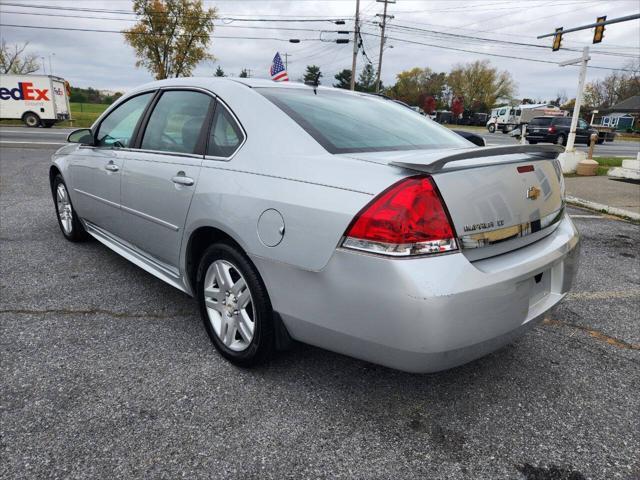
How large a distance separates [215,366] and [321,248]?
3.57 ft

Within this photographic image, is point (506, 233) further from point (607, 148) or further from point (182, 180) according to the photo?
point (607, 148)

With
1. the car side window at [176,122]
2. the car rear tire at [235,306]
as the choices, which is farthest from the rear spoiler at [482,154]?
the car side window at [176,122]

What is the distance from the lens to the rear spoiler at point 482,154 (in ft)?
5.83

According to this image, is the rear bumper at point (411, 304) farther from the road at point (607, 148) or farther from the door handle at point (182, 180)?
the road at point (607, 148)

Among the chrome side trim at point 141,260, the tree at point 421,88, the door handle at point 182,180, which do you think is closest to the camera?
the door handle at point 182,180

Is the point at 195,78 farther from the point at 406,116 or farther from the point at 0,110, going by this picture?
the point at 0,110

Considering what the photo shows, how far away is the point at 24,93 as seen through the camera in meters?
24.6

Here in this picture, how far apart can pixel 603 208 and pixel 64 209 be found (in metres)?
7.62

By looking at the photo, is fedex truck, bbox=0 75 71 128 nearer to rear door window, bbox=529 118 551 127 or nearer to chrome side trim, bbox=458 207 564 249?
rear door window, bbox=529 118 551 127

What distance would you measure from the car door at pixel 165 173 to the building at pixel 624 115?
7599 cm

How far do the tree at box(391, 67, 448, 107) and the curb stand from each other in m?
72.7

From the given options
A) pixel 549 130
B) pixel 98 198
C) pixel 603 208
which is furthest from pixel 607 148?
pixel 98 198

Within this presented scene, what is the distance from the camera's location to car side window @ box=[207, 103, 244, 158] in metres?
2.44

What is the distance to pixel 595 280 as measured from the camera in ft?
13.3
